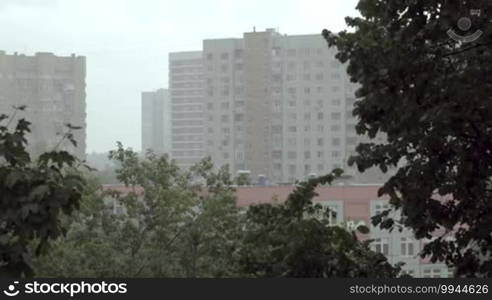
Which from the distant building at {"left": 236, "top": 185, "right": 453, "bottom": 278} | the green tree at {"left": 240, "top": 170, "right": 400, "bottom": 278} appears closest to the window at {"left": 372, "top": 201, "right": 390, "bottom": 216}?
the distant building at {"left": 236, "top": 185, "right": 453, "bottom": 278}

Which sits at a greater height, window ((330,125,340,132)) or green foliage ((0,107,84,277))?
window ((330,125,340,132))

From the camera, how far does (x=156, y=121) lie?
21.6 feet

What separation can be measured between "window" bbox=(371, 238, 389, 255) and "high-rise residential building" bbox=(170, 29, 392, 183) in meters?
1.33

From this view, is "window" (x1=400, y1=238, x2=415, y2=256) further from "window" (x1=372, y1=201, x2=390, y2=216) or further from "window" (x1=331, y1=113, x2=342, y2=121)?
"window" (x1=331, y1=113, x2=342, y2=121)

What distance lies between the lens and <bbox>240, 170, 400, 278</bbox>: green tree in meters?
3.46

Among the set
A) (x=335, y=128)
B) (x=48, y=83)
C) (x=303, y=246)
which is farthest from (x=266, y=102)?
(x=303, y=246)

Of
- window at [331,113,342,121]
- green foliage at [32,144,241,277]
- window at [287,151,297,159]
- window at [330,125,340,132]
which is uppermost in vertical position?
window at [331,113,342,121]

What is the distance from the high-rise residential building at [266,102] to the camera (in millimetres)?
5797

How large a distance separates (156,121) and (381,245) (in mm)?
3178

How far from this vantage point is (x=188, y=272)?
5602 millimetres

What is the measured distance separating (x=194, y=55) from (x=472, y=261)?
353cm

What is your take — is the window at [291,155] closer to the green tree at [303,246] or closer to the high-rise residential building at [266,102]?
the high-rise residential building at [266,102]

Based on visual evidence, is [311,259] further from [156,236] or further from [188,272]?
[156,236]

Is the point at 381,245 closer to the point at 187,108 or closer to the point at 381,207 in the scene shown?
the point at 381,207
